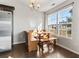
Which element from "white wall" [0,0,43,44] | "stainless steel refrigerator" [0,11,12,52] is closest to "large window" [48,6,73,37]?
"white wall" [0,0,43,44]

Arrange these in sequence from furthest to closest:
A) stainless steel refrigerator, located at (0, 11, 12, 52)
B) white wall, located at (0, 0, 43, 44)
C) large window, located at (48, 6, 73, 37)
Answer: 1. white wall, located at (0, 0, 43, 44)
2. large window, located at (48, 6, 73, 37)
3. stainless steel refrigerator, located at (0, 11, 12, 52)

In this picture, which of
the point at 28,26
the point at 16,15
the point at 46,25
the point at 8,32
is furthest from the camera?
the point at 46,25

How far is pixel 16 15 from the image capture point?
266 inches

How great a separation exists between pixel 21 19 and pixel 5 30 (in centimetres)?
272

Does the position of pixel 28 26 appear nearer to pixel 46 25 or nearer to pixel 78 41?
pixel 46 25

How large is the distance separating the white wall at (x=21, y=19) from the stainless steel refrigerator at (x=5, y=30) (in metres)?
1.95

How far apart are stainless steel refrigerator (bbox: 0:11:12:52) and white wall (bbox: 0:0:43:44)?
1.95 meters

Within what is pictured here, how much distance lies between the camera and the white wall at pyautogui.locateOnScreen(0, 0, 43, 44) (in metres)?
6.74

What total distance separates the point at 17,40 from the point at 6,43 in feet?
7.67

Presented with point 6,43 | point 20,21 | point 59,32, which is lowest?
point 6,43

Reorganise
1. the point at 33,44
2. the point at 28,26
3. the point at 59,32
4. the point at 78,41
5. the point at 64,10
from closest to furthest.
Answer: the point at 78,41
the point at 33,44
the point at 64,10
the point at 59,32
the point at 28,26

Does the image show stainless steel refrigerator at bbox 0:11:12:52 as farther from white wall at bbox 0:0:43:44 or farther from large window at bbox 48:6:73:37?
large window at bbox 48:6:73:37

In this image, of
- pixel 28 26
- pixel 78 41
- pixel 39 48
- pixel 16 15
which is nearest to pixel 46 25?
pixel 28 26

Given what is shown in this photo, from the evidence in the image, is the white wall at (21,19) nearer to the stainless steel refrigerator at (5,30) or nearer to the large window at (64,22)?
the stainless steel refrigerator at (5,30)
